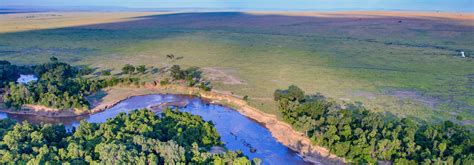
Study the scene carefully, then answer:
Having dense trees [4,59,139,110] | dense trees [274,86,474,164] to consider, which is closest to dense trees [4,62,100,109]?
dense trees [4,59,139,110]

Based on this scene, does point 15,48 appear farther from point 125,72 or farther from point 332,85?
point 332,85

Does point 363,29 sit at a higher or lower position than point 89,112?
higher

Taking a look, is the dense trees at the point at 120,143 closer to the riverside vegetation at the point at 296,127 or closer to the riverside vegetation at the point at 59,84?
the riverside vegetation at the point at 296,127

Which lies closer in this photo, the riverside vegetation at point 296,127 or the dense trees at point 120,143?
the dense trees at point 120,143

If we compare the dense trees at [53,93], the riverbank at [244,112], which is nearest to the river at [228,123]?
the riverbank at [244,112]

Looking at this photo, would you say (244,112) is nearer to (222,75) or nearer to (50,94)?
(222,75)

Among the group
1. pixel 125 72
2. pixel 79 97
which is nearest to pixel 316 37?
pixel 125 72
